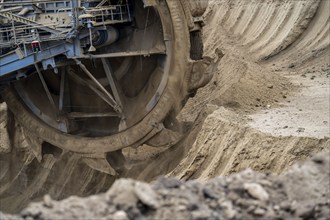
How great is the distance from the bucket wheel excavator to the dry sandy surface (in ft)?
1.31

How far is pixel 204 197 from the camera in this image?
446cm

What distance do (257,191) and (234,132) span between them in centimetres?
426

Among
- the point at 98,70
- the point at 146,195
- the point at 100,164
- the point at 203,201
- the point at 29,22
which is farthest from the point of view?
the point at 98,70

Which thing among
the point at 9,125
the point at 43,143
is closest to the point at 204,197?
the point at 43,143

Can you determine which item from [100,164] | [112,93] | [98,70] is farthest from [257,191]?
[98,70]

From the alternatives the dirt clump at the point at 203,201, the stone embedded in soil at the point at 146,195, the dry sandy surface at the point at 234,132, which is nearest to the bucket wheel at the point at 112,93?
the dry sandy surface at the point at 234,132

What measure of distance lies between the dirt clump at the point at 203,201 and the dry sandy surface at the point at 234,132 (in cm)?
31

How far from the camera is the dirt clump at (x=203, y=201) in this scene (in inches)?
168

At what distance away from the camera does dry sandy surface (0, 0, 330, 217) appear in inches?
319

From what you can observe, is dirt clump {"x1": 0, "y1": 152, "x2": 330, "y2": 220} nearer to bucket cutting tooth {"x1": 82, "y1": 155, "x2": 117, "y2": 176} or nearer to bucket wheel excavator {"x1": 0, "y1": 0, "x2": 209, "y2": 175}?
bucket wheel excavator {"x1": 0, "y1": 0, "x2": 209, "y2": 175}

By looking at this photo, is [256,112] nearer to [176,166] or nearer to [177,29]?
[176,166]

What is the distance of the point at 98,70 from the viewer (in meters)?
9.43

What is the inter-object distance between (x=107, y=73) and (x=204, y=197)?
4764mm

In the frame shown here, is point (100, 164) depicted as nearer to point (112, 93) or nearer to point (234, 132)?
point (112, 93)
